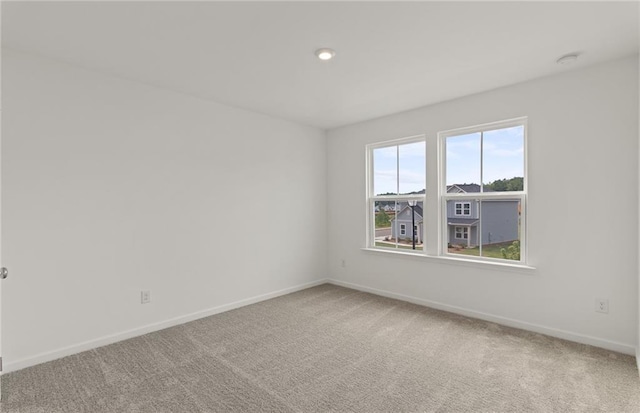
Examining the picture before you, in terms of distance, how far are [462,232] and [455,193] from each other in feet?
1.51

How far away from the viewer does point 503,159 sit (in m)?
3.29

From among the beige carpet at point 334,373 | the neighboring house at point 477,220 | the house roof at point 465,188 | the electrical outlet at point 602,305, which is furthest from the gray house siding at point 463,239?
the electrical outlet at point 602,305

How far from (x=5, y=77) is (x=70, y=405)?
236 centimetres

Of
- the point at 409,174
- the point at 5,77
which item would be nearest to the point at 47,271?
the point at 5,77

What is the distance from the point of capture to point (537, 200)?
9.78ft

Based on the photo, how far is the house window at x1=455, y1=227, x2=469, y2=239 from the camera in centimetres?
360

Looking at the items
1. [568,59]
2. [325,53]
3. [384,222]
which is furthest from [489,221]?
[325,53]

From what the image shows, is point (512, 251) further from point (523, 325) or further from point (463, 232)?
point (523, 325)

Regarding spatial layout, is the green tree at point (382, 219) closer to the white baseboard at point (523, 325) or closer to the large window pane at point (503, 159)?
the white baseboard at point (523, 325)

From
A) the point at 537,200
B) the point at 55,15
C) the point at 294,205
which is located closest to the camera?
the point at 55,15

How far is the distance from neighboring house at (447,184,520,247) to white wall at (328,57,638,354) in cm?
23

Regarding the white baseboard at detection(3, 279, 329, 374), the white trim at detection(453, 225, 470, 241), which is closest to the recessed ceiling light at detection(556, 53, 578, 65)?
the white trim at detection(453, 225, 470, 241)

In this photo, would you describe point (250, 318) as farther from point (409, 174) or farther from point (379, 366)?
point (409, 174)

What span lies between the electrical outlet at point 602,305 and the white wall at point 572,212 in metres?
0.03
